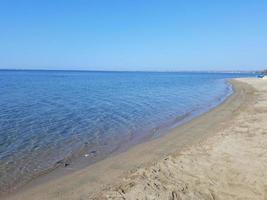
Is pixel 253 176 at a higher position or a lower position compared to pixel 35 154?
higher

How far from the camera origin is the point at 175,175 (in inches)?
271

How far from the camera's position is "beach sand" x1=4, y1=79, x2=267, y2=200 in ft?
19.6

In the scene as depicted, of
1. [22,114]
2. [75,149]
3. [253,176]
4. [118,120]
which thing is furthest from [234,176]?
[22,114]

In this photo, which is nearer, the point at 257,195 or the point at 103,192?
the point at 257,195

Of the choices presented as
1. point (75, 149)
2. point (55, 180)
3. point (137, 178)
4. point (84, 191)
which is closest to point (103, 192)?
point (84, 191)

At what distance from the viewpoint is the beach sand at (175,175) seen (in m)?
5.97

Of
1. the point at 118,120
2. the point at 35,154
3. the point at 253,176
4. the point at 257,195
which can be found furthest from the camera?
the point at 118,120

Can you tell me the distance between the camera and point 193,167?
7.41 metres

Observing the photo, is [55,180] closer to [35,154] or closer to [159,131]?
[35,154]

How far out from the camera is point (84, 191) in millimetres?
6402

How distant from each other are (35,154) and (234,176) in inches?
273

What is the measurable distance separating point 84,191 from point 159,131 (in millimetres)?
8047

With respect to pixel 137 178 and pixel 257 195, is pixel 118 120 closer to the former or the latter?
pixel 137 178

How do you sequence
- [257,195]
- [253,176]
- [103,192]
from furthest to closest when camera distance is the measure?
[253,176]
[103,192]
[257,195]
